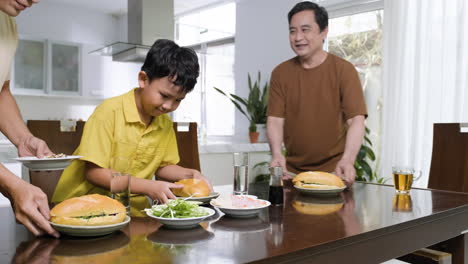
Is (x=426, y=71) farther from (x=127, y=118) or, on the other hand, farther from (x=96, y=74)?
(x=96, y=74)

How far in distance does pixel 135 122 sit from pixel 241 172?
17.5 inches

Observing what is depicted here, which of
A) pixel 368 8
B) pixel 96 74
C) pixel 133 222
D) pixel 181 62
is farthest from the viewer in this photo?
pixel 96 74

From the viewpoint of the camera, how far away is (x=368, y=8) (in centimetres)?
412

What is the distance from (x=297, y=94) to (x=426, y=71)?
180 cm

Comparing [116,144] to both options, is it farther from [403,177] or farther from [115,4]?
[115,4]

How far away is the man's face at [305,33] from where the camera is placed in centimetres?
221

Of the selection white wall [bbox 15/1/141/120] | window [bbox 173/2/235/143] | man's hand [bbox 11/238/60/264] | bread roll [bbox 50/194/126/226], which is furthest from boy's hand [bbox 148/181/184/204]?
white wall [bbox 15/1/141/120]

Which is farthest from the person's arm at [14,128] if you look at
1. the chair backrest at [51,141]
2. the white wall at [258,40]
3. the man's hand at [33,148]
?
the white wall at [258,40]

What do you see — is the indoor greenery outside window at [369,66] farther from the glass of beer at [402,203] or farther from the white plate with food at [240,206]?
the white plate with food at [240,206]

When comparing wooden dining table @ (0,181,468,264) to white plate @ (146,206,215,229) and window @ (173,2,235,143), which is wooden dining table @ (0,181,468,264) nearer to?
white plate @ (146,206,215,229)

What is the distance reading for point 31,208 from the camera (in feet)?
2.81

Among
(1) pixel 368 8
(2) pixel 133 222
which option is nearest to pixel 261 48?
(1) pixel 368 8

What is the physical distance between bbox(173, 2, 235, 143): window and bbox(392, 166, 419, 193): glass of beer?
4189mm

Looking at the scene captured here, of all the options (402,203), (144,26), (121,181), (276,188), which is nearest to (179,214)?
(121,181)
